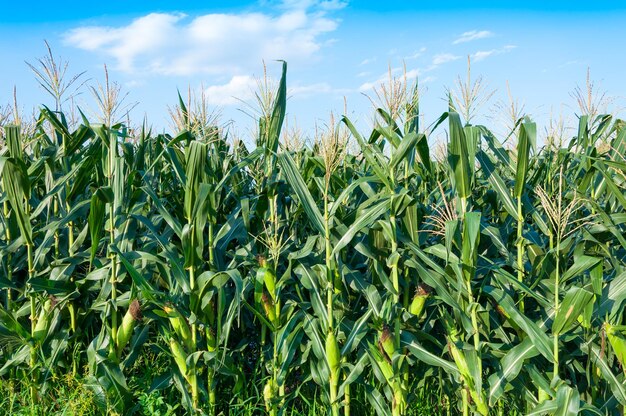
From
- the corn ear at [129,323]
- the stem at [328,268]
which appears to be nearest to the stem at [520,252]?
the stem at [328,268]

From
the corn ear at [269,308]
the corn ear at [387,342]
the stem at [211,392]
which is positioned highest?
the corn ear at [269,308]

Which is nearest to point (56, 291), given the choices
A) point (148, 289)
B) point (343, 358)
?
point (148, 289)

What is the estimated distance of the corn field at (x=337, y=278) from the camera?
12.6 ft

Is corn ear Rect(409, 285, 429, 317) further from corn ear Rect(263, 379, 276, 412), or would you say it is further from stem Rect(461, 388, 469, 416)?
corn ear Rect(263, 379, 276, 412)

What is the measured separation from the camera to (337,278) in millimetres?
4043

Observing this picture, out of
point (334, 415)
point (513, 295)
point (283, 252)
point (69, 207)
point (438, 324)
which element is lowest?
point (334, 415)

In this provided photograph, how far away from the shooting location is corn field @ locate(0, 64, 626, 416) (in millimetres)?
3828

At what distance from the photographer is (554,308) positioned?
373 centimetres

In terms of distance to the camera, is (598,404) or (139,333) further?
(139,333)

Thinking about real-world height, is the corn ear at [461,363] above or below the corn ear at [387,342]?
below

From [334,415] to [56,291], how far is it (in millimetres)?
2361

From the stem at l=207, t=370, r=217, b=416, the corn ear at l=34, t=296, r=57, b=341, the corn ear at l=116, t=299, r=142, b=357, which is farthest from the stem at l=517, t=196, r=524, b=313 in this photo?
the corn ear at l=34, t=296, r=57, b=341

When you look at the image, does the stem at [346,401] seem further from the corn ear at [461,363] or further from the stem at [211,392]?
the stem at [211,392]

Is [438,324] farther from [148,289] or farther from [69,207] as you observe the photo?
[69,207]
